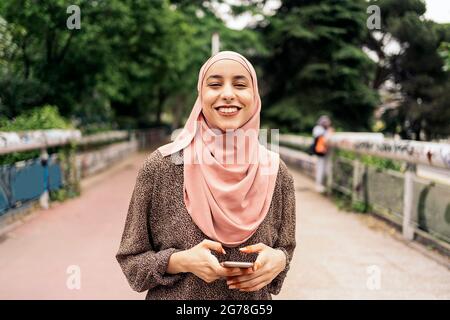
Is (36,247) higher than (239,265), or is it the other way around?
(239,265)

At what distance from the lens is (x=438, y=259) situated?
575cm

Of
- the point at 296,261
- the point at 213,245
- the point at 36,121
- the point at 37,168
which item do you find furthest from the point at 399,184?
the point at 36,121

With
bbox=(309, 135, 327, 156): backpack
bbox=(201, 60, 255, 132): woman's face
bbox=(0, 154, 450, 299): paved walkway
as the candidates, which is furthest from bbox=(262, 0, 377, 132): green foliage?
bbox=(201, 60, 255, 132): woman's face

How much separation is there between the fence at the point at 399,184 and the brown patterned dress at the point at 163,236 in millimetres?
4788

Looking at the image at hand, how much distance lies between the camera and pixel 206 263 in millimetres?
1507

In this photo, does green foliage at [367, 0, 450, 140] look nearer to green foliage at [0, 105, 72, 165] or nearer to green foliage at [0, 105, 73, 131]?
green foliage at [0, 105, 72, 165]

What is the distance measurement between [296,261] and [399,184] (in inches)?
96.3

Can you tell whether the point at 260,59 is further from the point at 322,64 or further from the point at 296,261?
the point at 296,261

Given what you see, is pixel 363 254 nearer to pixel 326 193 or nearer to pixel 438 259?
pixel 438 259

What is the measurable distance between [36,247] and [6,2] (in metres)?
6.49

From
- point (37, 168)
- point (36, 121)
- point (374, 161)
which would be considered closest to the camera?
point (37, 168)

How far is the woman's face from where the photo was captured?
5.36ft
